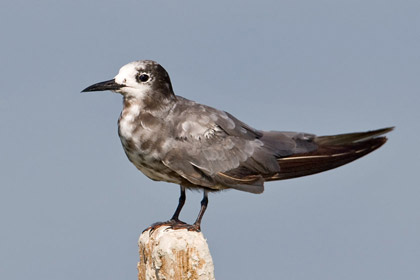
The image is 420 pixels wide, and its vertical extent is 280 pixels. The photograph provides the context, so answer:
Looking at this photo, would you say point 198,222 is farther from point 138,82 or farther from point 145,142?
point 138,82

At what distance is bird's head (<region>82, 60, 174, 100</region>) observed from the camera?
9461 millimetres

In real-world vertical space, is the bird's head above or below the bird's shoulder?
above

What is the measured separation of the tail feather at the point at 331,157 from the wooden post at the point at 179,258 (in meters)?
2.07

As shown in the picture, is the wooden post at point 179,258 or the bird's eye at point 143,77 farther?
the bird's eye at point 143,77

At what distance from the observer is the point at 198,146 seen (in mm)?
9492

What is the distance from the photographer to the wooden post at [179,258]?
310 inches

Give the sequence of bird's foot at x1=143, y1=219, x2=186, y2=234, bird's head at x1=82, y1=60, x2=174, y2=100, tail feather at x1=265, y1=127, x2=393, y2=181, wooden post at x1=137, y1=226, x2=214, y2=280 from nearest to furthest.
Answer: wooden post at x1=137, y1=226, x2=214, y2=280
bird's foot at x1=143, y1=219, x2=186, y2=234
bird's head at x1=82, y1=60, x2=174, y2=100
tail feather at x1=265, y1=127, x2=393, y2=181

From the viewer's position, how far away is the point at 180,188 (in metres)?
10.3

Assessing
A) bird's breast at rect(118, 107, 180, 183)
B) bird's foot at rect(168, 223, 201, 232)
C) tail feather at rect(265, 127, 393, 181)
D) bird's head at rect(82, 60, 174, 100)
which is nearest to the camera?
bird's foot at rect(168, 223, 201, 232)

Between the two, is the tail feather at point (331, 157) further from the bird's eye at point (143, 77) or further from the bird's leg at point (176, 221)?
the bird's eye at point (143, 77)

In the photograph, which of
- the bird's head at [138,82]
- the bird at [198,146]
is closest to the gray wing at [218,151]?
the bird at [198,146]

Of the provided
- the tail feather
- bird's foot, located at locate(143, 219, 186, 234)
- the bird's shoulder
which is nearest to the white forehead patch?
the bird's shoulder

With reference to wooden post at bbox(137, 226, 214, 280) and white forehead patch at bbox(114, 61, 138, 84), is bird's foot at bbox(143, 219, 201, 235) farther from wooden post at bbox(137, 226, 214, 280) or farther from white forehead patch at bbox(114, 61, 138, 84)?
white forehead patch at bbox(114, 61, 138, 84)

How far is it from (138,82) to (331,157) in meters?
2.68
